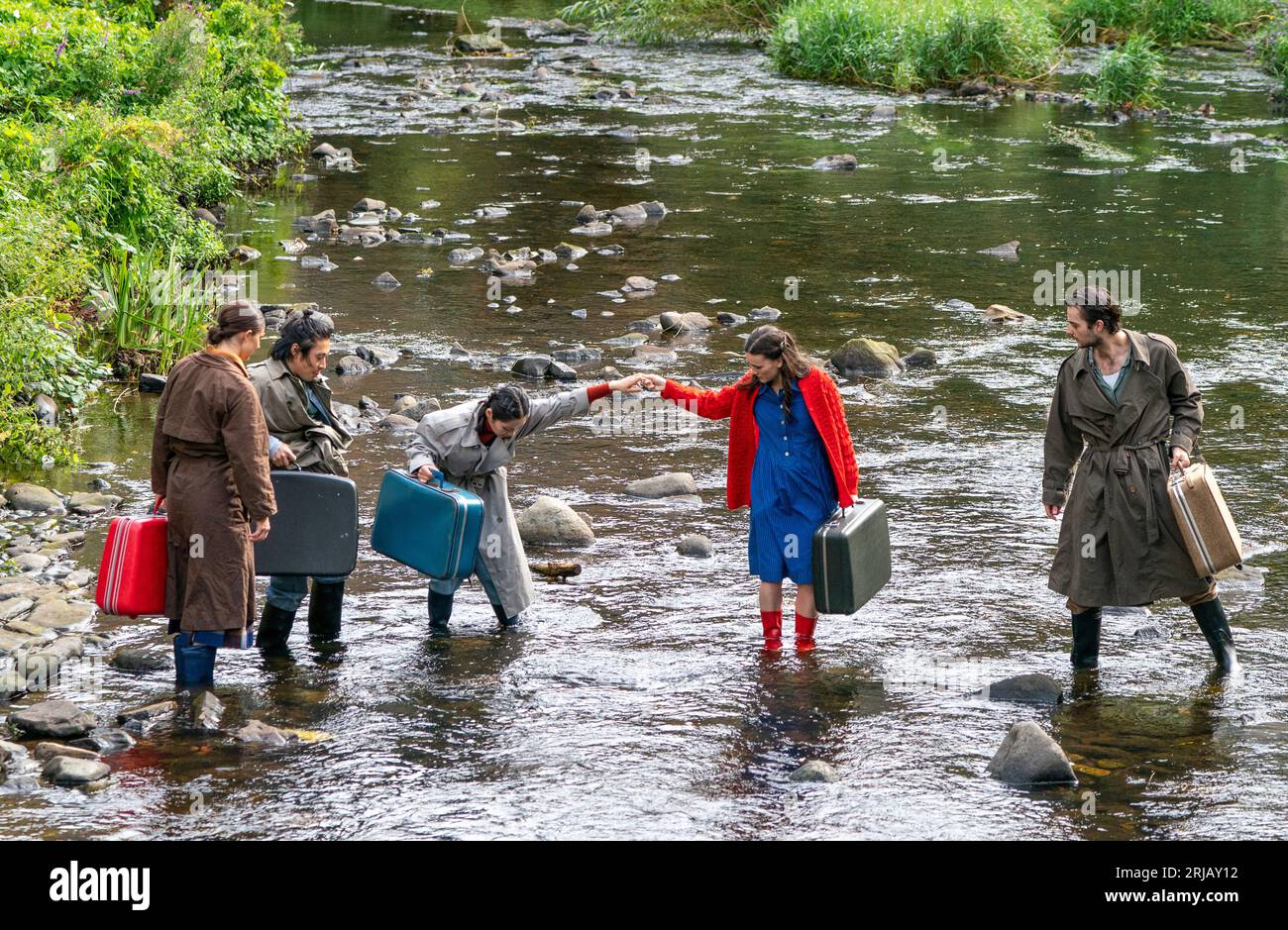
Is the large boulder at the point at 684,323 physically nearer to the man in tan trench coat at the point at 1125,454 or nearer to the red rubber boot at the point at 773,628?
the red rubber boot at the point at 773,628

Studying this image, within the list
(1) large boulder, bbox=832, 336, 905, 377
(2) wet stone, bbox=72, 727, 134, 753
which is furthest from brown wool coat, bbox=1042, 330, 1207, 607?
(1) large boulder, bbox=832, 336, 905, 377

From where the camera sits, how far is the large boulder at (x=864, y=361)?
1273cm

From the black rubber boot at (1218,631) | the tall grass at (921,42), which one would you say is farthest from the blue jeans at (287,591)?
the tall grass at (921,42)

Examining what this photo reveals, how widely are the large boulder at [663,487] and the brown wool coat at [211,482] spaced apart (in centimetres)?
375

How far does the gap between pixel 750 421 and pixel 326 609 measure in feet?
7.38

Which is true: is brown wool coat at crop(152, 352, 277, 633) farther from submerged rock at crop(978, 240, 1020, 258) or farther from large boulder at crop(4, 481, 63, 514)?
submerged rock at crop(978, 240, 1020, 258)

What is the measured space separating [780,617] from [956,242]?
10.7m

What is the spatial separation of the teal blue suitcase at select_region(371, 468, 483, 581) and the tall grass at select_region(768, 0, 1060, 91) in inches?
895

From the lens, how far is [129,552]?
648 centimetres

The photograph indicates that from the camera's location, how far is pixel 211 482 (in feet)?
21.1

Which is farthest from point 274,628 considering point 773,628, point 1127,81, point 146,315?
point 1127,81

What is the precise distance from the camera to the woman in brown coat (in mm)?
6367
